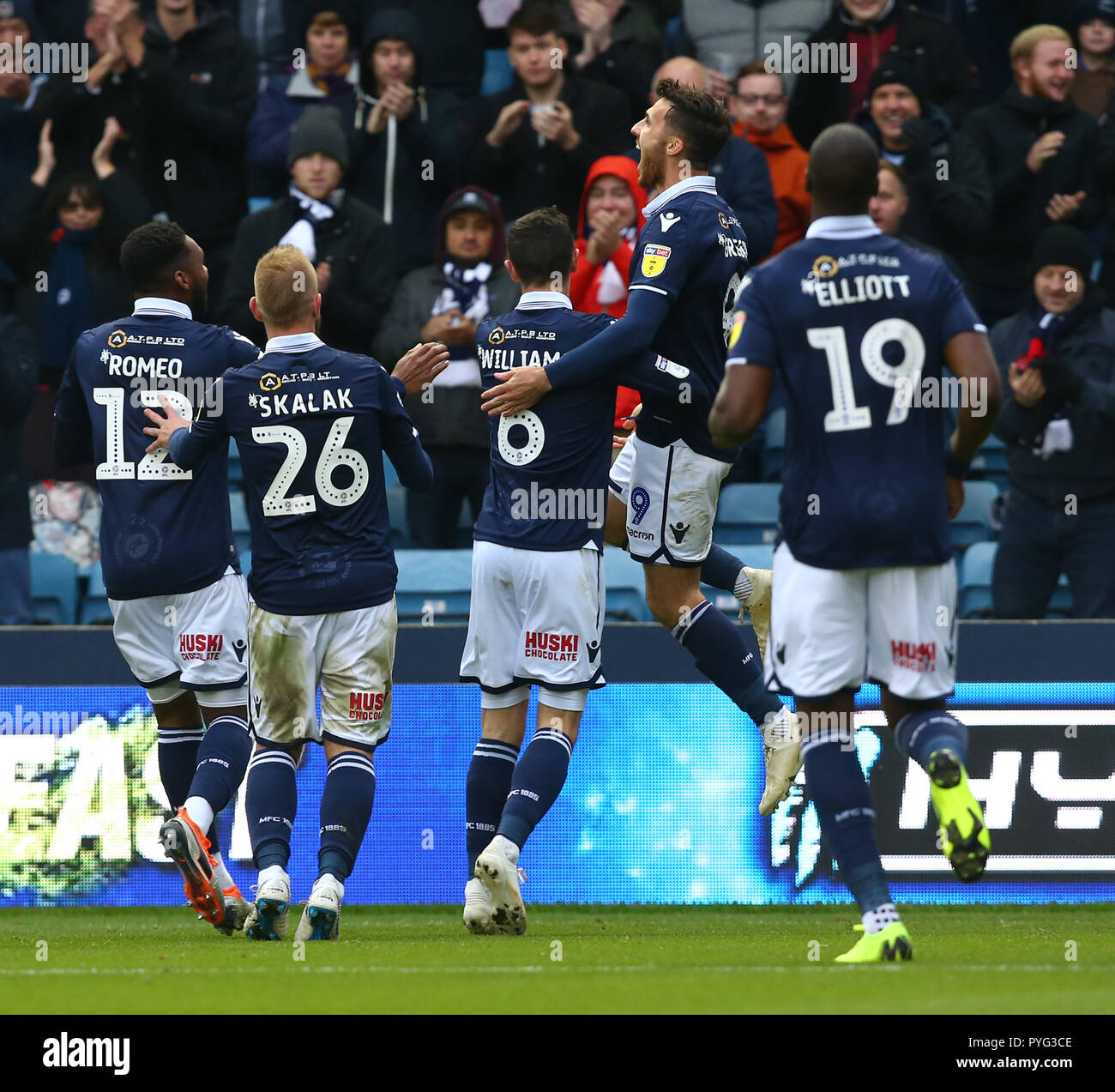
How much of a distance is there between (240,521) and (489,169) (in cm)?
248

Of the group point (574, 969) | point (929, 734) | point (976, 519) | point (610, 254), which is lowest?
point (574, 969)

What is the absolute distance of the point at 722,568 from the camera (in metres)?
7.55

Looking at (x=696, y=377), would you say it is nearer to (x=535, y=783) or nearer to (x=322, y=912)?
(x=535, y=783)

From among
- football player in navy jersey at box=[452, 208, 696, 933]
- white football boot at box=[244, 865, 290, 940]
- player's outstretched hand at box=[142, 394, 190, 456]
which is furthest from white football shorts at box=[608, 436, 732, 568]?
white football boot at box=[244, 865, 290, 940]

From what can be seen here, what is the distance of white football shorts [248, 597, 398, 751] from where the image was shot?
21.0 ft

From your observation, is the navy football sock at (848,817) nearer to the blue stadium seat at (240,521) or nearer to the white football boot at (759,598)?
the white football boot at (759,598)

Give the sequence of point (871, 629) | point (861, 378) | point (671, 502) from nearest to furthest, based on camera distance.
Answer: point (861, 378) < point (871, 629) < point (671, 502)

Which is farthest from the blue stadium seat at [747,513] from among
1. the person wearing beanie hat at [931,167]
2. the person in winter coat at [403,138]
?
the person in winter coat at [403,138]

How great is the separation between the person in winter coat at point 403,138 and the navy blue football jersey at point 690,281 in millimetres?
4105

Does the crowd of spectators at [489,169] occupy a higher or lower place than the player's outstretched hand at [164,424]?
higher

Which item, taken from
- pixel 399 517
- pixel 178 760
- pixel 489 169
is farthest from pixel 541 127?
pixel 178 760

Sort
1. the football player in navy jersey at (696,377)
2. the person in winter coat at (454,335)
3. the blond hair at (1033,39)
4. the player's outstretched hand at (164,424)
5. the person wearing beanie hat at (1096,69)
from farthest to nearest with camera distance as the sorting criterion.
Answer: the person wearing beanie hat at (1096,69) < the blond hair at (1033,39) < the person in winter coat at (454,335) < the player's outstretched hand at (164,424) < the football player in navy jersey at (696,377)
